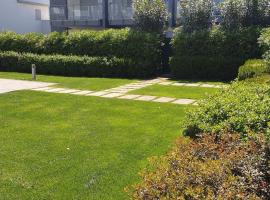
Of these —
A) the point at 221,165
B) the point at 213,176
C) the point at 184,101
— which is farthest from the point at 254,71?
the point at 213,176

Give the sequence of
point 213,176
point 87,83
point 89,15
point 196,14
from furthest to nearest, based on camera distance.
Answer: point 89,15 → point 196,14 → point 87,83 → point 213,176

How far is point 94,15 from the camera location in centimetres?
2920

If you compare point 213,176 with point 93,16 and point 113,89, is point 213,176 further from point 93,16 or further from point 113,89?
point 93,16

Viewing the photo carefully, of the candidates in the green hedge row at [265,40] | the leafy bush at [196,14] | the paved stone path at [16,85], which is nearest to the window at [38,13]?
the paved stone path at [16,85]

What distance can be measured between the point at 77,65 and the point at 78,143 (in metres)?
10.9

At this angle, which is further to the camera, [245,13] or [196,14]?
[196,14]

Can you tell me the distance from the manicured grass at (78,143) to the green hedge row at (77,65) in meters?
5.82

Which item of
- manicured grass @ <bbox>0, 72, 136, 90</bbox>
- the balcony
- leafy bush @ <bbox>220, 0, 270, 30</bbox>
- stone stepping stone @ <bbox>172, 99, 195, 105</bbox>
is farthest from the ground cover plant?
the balcony

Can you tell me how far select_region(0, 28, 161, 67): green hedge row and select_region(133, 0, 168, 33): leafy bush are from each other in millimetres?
1092

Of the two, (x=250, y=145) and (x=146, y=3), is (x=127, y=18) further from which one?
(x=250, y=145)

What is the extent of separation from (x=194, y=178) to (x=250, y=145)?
930mm

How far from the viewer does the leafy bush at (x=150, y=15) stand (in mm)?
18297

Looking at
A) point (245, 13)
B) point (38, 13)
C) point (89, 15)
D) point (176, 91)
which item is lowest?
point (176, 91)

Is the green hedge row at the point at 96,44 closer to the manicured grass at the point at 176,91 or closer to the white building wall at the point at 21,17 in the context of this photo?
the manicured grass at the point at 176,91
